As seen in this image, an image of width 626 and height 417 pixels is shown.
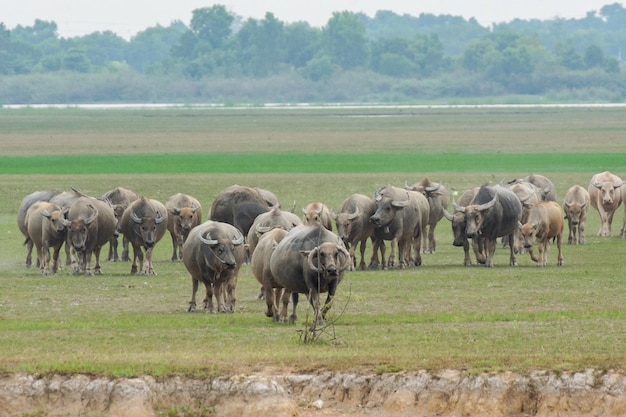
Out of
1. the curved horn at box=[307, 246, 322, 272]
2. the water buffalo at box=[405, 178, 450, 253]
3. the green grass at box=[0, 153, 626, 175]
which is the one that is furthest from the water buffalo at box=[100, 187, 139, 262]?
the green grass at box=[0, 153, 626, 175]

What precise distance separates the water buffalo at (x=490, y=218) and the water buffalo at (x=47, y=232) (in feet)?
25.2

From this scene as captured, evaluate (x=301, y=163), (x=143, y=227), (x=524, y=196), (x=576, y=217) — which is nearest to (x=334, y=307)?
(x=143, y=227)

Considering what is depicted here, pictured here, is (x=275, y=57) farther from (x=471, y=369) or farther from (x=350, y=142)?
(x=471, y=369)

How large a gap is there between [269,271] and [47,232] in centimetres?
880

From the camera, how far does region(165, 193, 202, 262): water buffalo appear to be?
94.9ft

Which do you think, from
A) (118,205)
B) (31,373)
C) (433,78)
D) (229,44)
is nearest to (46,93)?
(229,44)

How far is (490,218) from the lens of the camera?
28.3m

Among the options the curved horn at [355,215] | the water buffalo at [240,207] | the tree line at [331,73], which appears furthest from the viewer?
the tree line at [331,73]

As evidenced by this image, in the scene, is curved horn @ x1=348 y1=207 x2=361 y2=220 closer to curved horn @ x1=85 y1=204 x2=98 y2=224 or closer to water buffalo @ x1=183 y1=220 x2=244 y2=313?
curved horn @ x1=85 y1=204 x2=98 y2=224

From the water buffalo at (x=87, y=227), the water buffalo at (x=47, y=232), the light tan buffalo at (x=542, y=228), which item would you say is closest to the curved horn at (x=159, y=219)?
the water buffalo at (x=87, y=227)

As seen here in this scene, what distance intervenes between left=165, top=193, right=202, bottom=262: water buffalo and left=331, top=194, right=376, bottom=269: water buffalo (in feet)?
10.1

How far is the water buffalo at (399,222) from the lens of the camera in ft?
92.3

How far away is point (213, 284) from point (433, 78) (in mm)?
166901

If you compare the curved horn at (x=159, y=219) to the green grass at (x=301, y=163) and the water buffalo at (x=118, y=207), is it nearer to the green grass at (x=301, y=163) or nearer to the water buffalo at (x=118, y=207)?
the water buffalo at (x=118, y=207)
